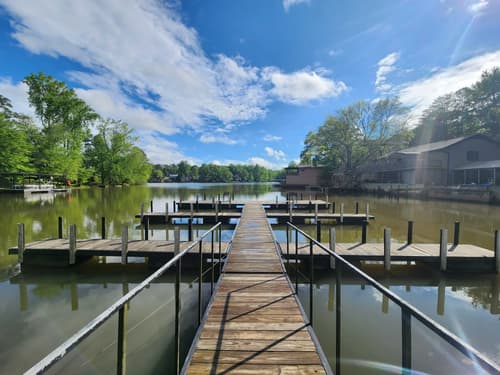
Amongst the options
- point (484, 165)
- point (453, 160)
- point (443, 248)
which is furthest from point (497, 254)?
point (453, 160)

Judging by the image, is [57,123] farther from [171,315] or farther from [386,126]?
[386,126]

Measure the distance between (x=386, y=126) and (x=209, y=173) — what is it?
7846 cm

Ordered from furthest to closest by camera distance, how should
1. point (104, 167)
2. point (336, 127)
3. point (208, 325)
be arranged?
point (104, 167) → point (336, 127) → point (208, 325)

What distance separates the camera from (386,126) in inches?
1283

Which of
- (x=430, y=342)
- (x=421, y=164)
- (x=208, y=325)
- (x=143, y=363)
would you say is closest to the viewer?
(x=208, y=325)

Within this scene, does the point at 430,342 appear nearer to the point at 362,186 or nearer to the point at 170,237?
the point at 170,237

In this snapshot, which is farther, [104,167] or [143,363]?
[104,167]

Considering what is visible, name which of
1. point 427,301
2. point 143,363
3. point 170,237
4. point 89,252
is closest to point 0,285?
point 89,252

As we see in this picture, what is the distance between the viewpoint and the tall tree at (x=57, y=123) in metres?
31.9

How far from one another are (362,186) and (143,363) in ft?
117

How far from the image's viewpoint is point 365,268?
677 cm

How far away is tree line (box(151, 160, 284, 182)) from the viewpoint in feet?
336

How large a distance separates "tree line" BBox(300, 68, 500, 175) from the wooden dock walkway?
3330 cm

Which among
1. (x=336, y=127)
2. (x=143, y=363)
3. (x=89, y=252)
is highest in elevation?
(x=336, y=127)
